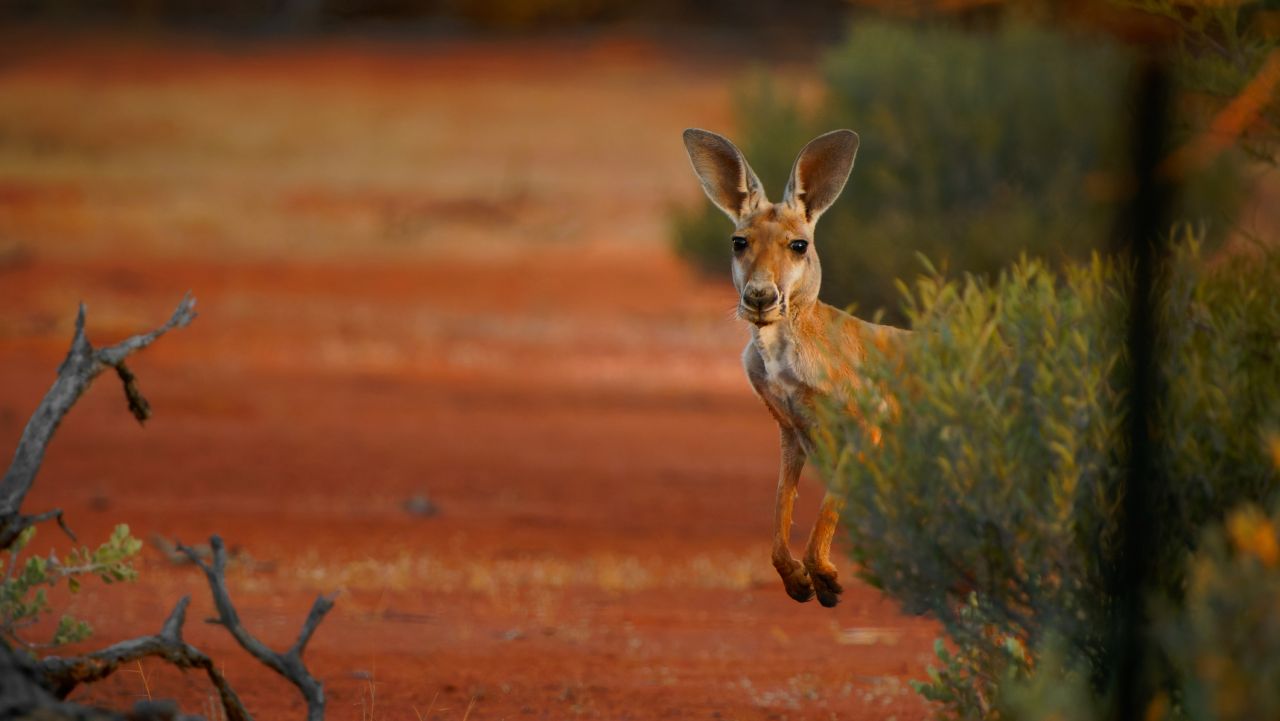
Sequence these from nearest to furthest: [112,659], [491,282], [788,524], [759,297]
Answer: [759,297], [788,524], [112,659], [491,282]

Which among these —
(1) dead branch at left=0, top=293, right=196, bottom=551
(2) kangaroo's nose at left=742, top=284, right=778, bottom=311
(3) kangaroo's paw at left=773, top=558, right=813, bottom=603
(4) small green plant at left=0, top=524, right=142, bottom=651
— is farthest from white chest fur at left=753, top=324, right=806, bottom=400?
(4) small green plant at left=0, top=524, right=142, bottom=651

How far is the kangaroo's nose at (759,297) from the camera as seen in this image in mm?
5129

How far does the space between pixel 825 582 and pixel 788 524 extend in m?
0.25

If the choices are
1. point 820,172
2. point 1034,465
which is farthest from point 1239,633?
point 820,172

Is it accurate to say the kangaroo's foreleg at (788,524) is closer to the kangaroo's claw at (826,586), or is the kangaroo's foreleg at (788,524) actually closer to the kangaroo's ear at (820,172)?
the kangaroo's claw at (826,586)

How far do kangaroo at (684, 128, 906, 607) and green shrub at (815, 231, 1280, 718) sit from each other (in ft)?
0.41

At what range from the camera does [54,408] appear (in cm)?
610

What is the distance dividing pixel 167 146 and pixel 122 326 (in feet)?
47.2

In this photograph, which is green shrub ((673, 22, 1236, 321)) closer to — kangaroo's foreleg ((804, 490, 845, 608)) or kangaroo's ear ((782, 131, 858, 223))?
kangaroo's ear ((782, 131, 858, 223))

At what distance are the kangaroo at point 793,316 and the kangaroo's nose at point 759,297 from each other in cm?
6

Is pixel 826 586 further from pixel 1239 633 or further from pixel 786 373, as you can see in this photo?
pixel 1239 633

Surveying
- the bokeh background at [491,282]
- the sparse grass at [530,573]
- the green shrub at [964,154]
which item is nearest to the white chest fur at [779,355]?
the bokeh background at [491,282]

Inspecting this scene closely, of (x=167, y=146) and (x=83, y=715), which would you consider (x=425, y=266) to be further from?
(x=83, y=715)

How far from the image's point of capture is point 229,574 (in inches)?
492
